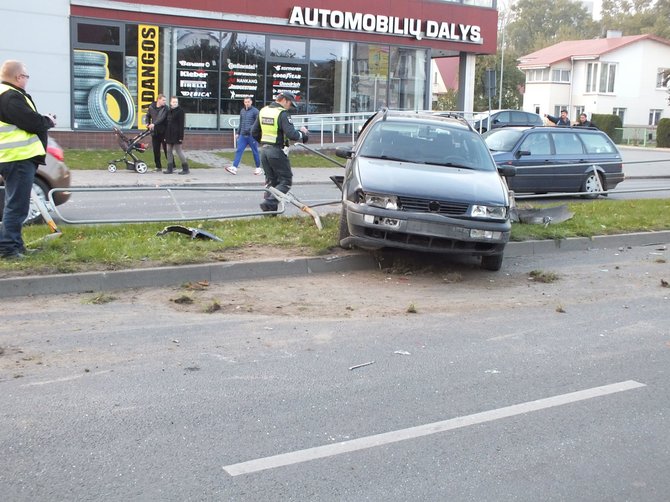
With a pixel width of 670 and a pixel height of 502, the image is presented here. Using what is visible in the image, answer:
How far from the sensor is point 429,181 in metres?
8.42

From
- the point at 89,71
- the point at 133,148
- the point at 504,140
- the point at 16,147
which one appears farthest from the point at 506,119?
the point at 16,147

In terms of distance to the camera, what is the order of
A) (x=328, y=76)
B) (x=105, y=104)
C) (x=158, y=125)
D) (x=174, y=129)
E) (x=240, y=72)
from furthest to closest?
(x=328, y=76)
(x=240, y=72)
(x=105, y=104)
(x=158, y=125)
(x=174, y=129)

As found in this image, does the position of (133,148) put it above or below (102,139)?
below

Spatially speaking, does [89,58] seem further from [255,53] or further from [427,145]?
[427,145]

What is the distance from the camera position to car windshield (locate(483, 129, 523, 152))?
54.5 ft

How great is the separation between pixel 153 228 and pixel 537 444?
6.36 meters

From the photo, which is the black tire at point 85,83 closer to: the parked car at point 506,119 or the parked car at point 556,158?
the parked car at point 556,158

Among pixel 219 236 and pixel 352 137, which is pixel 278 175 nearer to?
pixel 219 236

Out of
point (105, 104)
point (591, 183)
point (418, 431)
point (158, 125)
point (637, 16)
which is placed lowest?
point (418, 431)

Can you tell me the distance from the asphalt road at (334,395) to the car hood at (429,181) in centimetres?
100

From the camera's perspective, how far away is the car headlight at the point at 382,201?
26.7 feet

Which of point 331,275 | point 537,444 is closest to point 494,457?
point 537,444

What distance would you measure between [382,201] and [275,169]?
10.9 feet

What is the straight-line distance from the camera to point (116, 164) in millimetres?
19594
